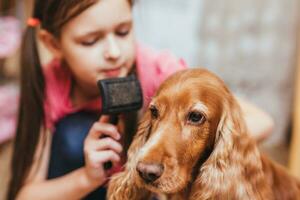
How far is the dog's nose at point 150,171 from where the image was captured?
0.90 meters

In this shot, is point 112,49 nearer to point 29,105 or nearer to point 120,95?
point 120,95

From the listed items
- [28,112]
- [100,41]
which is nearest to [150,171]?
[100,41]

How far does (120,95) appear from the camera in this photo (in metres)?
1.02

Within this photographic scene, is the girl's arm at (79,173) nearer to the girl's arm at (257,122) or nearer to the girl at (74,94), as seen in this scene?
the girl at (74,94)

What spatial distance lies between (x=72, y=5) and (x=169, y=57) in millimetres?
318

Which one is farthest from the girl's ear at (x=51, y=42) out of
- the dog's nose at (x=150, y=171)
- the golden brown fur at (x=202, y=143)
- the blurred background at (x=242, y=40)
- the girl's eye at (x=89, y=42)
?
the blurred background at (x=242, y=40)

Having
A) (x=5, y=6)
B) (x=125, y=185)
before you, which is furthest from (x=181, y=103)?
(x=5, y=6)

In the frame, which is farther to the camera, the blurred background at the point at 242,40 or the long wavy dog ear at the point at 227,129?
the blurred background at the point at 242,40

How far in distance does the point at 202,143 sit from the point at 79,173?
326mm

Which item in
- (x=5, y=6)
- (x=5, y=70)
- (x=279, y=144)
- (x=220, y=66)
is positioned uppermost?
(x=5, y=6)

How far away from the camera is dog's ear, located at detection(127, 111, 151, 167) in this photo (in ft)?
3.44

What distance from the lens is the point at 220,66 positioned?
224 cm

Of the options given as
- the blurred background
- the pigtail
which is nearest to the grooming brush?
the pigtail

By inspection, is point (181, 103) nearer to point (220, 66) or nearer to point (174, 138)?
point (174, 138)
